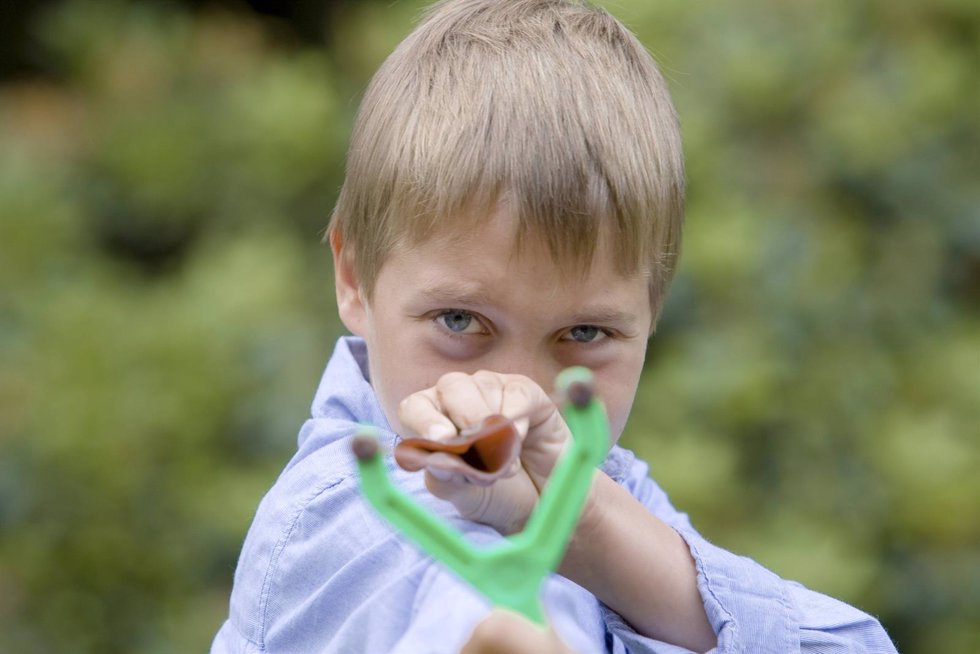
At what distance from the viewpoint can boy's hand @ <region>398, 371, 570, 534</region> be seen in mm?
1098

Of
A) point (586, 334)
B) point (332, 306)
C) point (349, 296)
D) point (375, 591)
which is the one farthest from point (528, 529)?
point (332, 306)

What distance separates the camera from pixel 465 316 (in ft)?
4.36

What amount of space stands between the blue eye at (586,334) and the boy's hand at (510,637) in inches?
17.5

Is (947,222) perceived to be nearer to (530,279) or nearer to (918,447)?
(918,447)

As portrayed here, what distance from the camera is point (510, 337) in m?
1.32

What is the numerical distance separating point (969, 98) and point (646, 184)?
2.68 m

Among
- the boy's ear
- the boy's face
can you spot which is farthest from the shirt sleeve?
the boy's ear

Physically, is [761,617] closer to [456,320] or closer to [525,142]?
[456,320]

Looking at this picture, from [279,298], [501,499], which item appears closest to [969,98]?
[279,298]

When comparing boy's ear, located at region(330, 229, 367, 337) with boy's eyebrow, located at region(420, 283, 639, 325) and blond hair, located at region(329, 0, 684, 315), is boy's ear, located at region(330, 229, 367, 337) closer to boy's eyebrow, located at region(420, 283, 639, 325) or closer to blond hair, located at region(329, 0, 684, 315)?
blond hair, located at region(329, 0, 684, 315)

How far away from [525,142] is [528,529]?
0.48 metres

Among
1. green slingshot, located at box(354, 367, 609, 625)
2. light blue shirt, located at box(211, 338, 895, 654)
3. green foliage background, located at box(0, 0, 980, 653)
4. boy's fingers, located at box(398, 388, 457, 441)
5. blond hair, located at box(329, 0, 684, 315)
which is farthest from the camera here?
green foliage background, located at box(0, 0, 980, 653)

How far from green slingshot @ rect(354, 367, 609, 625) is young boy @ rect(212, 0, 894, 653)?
0.54ft

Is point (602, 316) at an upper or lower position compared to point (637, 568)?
upper
